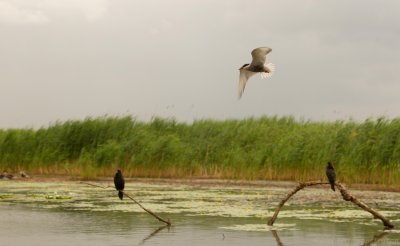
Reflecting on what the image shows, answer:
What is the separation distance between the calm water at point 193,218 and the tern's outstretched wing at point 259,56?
240cm

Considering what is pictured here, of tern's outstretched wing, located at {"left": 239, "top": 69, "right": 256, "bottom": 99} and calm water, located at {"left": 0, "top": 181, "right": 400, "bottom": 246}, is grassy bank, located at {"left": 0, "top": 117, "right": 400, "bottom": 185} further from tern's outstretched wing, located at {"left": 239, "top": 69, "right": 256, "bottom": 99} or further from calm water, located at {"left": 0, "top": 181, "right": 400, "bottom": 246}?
tern's outstretched wing, located at {"left": 239, "top": 69, "right": 256, "bottom": 99}

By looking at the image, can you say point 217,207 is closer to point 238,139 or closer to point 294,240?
point 294,240

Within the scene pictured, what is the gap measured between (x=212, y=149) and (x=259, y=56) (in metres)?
10.1

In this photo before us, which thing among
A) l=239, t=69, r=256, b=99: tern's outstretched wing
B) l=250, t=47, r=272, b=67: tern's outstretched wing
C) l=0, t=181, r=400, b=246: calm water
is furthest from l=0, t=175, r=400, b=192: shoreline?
l=250, t=47, r=272, b=67: tern's outstretched wing

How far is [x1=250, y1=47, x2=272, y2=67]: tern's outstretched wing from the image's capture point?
12562 millimetres

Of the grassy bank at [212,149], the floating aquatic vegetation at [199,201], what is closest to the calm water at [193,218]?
the floating aquatic vegetation at [199,201]

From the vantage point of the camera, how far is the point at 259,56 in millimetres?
12656

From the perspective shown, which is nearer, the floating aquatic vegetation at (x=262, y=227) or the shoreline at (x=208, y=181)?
the floating aquatic vegetation at (x=262, y=227)

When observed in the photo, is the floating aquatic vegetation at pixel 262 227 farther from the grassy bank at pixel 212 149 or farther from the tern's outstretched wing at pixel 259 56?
the grassy bank at pixel 212 149

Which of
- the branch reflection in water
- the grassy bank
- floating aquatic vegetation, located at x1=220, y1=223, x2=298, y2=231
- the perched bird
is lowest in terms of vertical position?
the branch reflection in water

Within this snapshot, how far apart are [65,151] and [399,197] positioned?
11.8 meters

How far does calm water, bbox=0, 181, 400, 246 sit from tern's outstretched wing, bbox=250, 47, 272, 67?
2.40 m

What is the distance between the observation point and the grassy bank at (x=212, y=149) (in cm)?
1894

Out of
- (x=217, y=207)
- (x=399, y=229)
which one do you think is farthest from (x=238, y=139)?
(x=399, y=229)
